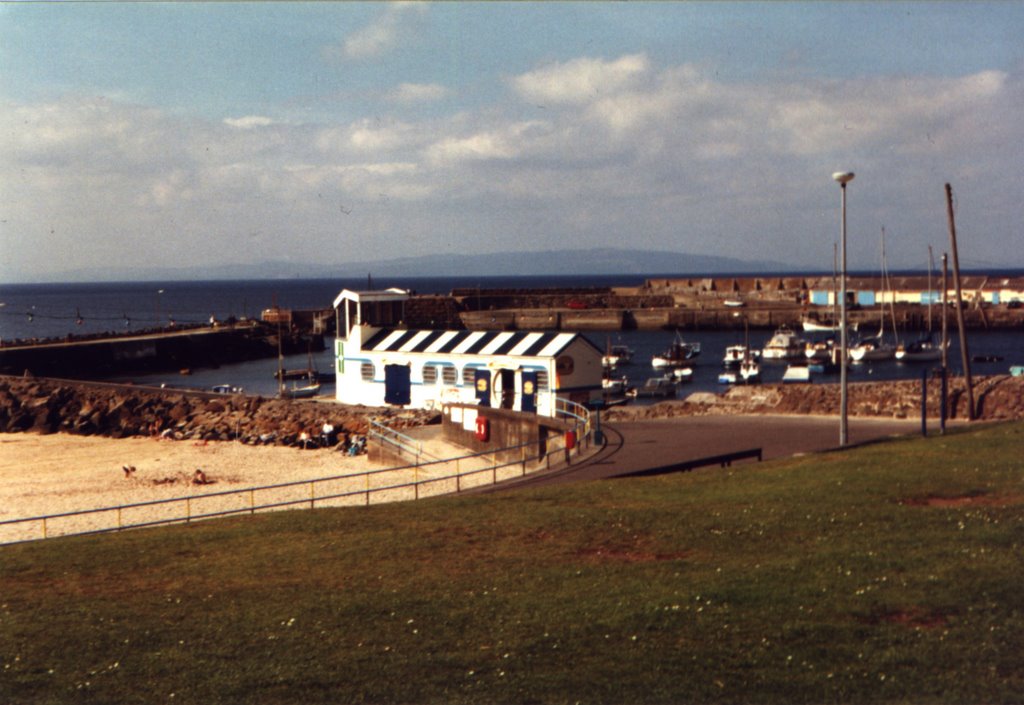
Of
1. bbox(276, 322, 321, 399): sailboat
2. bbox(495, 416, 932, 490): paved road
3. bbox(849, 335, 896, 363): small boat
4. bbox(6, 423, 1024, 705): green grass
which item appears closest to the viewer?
bbox(6, 423, 1024, 705): green grass

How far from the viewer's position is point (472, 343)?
35.8m

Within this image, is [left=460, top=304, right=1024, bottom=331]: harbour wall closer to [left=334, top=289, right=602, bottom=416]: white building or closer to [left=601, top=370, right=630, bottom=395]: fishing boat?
[left=601, top=370, right=630, bottom=395]: fishing boat

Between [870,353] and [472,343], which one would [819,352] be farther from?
[472,343]

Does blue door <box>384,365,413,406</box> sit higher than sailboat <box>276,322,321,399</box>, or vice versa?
blue door <box>384,365,413,406</box>

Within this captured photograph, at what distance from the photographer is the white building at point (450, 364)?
3300 cm

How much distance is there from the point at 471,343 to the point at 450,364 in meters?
1.24

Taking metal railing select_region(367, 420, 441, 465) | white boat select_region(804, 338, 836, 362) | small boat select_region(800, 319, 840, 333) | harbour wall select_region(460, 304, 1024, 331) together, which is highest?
harbour wall select_region(460, 304, 1024, 331)

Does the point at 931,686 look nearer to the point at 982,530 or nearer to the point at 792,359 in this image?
the point at 982,530

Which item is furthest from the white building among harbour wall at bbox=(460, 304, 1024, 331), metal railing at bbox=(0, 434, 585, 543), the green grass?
harbour wall at bbox=(460, 304, 1024, 331)

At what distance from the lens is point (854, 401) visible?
32688 mm

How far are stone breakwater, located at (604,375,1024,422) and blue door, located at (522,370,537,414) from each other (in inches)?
117

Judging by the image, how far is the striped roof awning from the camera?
33375 mm

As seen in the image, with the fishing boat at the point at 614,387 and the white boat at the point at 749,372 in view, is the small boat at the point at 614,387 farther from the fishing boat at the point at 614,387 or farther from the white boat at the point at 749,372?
the white boat at the point at 749,372

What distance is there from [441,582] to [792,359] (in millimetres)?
73208
